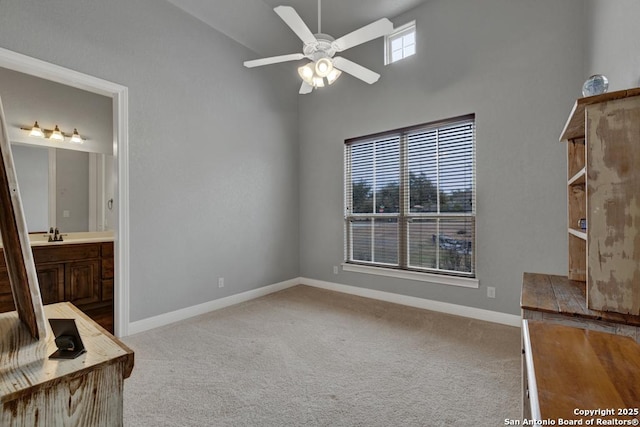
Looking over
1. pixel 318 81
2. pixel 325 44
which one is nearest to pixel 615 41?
pixel 325 44

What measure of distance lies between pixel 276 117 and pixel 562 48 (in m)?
3.34

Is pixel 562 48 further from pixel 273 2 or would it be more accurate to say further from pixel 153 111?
pixel 153 111

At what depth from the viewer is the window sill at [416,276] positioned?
3305mm

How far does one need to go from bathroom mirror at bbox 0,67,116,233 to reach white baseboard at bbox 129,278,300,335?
1.11m

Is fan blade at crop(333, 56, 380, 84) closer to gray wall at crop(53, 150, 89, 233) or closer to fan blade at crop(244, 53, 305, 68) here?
fan blade at crop(244, 53, 305, 68)

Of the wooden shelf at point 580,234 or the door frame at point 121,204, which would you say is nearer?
the wooden shelf at point 580,234

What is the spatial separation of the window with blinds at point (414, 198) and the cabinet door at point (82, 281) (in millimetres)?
3116

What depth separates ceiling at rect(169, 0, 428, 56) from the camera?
341 centimetres

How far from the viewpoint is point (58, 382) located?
Answer: 54 centimetres

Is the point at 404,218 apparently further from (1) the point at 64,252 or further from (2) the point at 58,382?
(1) the point at 64,252

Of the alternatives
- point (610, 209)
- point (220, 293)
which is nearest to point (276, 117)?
point (220, 293)

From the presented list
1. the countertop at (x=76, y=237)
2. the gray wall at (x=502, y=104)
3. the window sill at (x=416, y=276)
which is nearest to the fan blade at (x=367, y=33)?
the gray wall at (x=502, y=104)

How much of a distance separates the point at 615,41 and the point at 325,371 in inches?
114

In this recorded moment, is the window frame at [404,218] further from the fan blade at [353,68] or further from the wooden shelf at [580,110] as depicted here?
the wooden shelf at [580,110]
